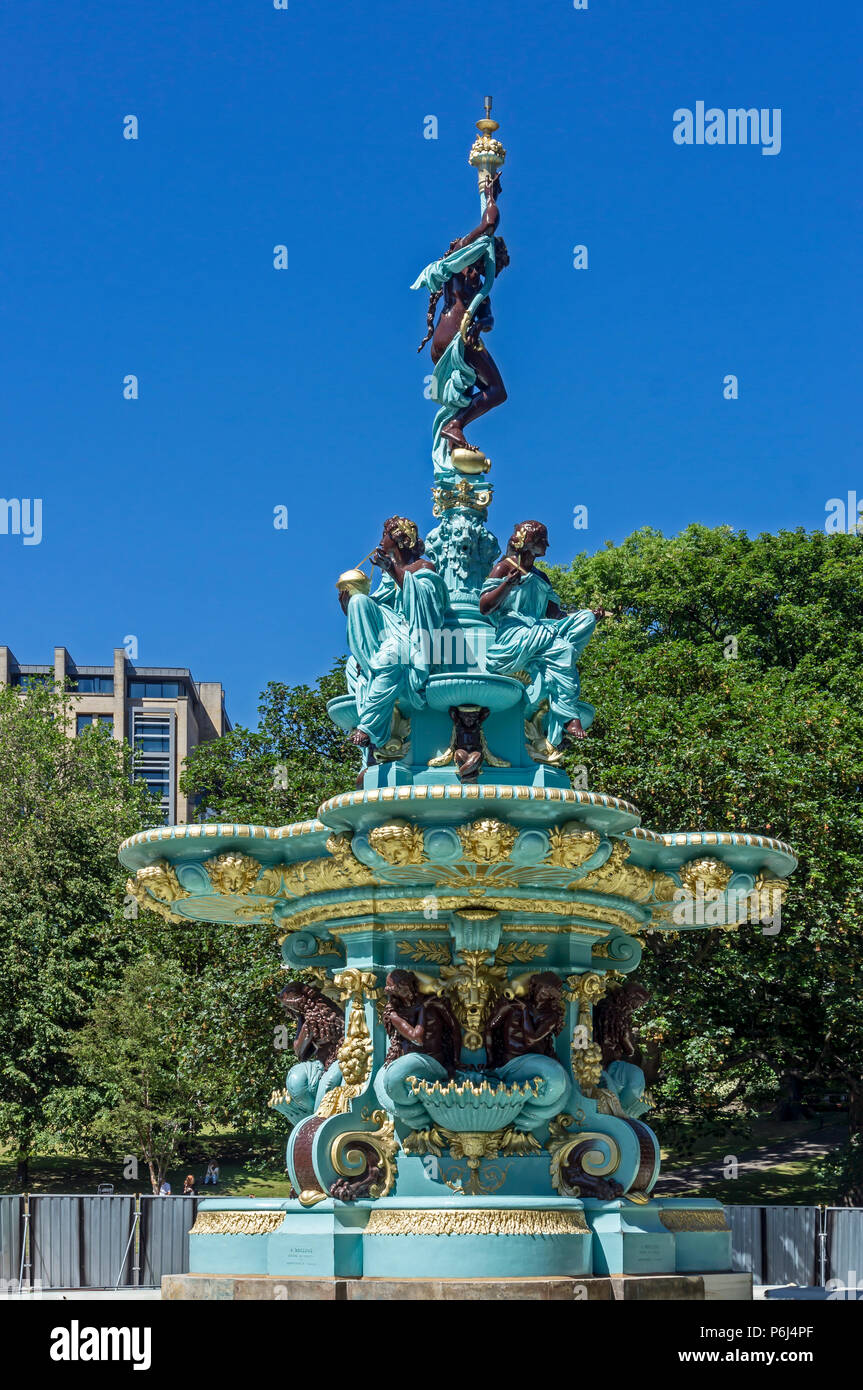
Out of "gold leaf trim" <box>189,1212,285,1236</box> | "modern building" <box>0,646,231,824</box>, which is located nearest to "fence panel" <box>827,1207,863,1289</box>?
"gold leaf trim" <box>189,1212,285,1236</box>

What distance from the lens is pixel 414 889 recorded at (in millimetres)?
15070

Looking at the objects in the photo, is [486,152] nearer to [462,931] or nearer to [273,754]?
[462,931]

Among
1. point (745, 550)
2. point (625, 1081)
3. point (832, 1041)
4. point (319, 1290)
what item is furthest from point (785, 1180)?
point (319, 1290)

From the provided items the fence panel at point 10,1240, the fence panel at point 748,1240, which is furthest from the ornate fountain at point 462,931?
the fence panel at point 10,1240

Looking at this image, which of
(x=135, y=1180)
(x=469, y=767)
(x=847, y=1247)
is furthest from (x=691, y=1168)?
(x=469, y=767)

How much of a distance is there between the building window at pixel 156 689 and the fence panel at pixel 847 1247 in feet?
267

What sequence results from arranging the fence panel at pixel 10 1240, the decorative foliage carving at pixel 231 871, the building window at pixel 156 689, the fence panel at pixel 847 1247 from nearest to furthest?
the decorative foliage carving at pixel 231 871 → the fence panel at pixel 847 1247 → the fence panel at pixel 10 1240 → the building window at pixel 156 689

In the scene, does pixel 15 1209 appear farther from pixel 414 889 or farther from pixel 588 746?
pixel 414 889

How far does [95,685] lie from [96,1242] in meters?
82.7

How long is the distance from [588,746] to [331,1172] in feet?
55.6

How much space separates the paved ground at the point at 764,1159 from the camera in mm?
37881

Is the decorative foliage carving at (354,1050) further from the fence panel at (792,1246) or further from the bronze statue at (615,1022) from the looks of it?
the fence panel at (792,1246)
